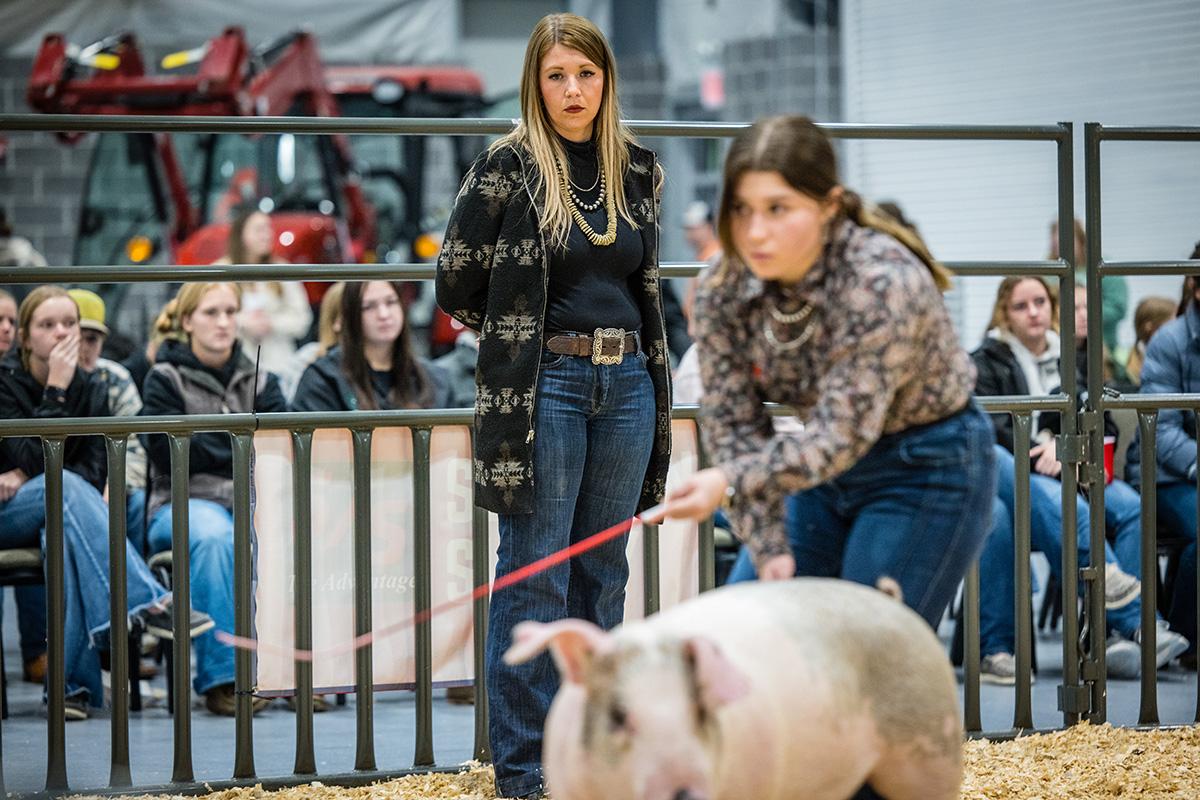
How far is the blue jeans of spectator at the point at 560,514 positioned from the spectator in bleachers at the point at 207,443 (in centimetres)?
125

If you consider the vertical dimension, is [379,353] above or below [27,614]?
above

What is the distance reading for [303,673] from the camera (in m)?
3.49

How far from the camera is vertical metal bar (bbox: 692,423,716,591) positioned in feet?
12.0

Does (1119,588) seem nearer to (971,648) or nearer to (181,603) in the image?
(971,648)

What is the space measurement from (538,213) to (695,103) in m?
8.79

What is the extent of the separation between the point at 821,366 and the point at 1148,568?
2049 millimetres

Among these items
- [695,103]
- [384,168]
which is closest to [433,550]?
[384,168]

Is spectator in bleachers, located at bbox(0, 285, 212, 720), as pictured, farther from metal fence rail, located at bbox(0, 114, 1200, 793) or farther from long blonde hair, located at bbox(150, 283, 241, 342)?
metal fence rail, located at bbox(0, 114, 1200, 793)

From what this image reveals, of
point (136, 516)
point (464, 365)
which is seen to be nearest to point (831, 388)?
point (136, 516)

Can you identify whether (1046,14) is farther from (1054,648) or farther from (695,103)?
(1054,648)

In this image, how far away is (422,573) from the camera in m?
3.53

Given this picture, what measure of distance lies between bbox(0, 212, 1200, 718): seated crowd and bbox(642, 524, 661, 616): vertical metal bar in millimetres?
1094

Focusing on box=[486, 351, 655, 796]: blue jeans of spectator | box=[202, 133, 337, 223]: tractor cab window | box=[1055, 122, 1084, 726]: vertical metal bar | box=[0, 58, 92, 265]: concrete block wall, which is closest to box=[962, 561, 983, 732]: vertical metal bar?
box=[1055, 122, 1084, 726]: vertical metal bar

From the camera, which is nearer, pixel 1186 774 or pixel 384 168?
pixel 1186 774
